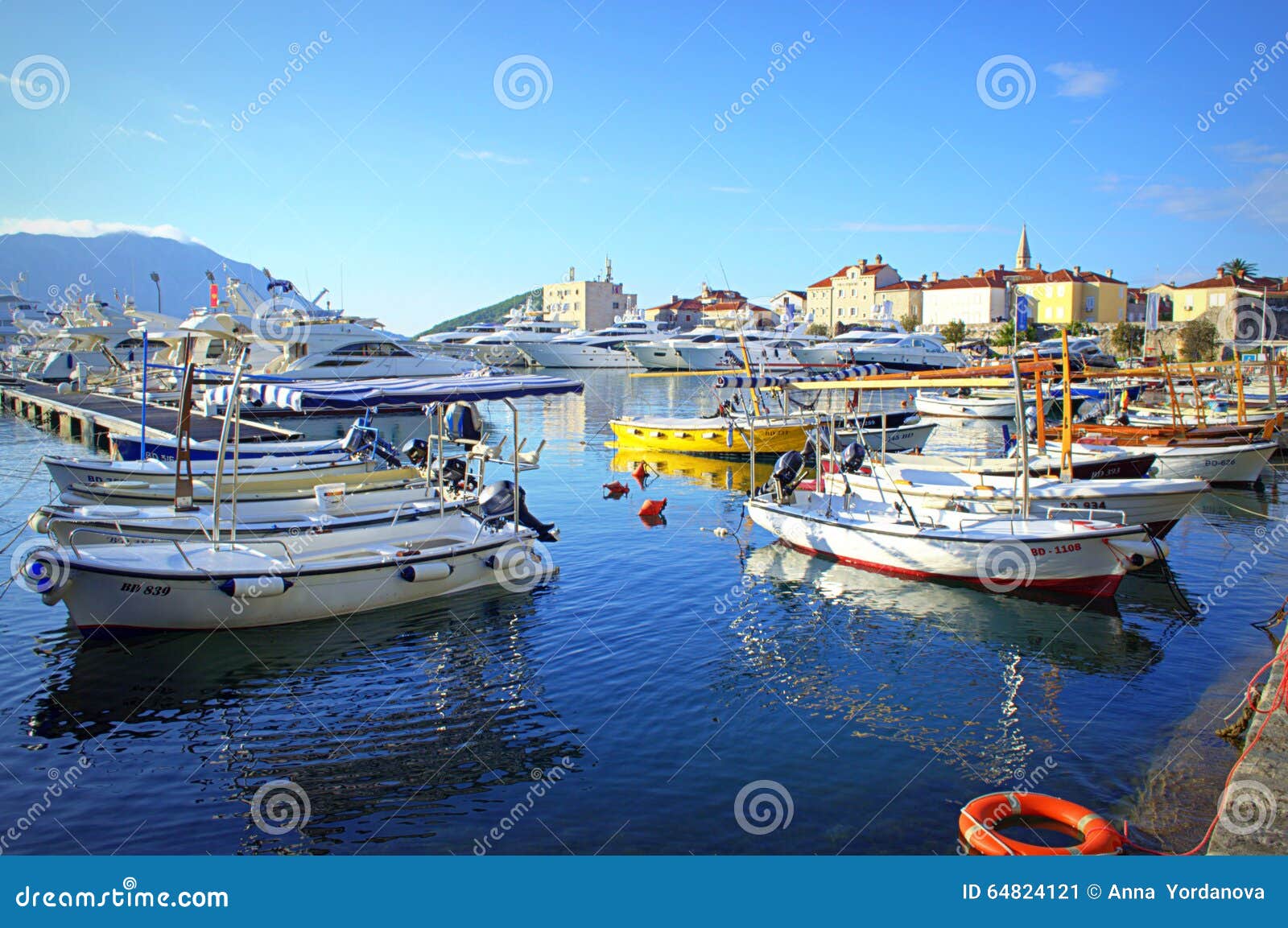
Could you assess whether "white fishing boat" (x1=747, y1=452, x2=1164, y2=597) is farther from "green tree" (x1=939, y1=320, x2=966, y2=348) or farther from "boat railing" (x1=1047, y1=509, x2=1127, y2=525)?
"green tree" (x1=939, y1=320, x2=966, y2=348)

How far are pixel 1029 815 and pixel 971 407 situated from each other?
45.3 meters

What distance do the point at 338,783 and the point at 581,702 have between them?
3.27 meters

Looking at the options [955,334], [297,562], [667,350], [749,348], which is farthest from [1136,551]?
[955,334]

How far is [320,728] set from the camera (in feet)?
35.4

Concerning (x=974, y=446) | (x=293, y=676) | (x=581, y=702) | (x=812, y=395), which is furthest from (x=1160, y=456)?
(x=293, y=676)

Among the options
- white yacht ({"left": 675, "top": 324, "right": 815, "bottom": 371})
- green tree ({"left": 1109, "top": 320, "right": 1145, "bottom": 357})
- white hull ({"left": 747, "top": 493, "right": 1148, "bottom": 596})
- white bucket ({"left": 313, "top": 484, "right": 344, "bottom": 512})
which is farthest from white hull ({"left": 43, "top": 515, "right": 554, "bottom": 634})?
green tree ({"left": 1109, "top": 320, "right": 1145, "bottom": 357})

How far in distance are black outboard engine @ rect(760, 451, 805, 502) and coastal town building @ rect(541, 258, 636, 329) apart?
406 ft

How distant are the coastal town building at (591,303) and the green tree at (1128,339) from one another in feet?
237

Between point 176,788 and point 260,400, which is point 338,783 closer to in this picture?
point 176,788

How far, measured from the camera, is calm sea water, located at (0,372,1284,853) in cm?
877

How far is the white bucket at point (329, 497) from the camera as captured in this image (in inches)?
683

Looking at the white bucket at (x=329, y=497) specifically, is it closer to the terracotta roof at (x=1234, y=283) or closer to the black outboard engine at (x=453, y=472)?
the black outboard engine at (x=453, y=472)

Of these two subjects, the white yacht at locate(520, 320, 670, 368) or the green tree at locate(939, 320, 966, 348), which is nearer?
the white yacht at locate(520, 320, 670, 368)

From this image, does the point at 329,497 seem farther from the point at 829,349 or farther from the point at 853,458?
the point at 829,349
